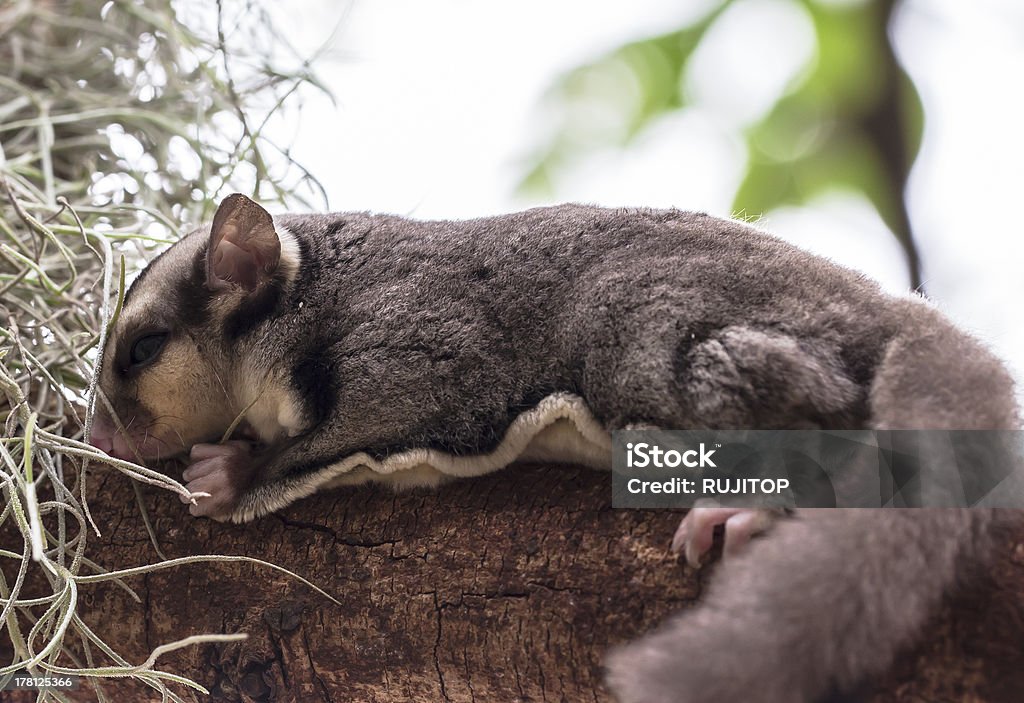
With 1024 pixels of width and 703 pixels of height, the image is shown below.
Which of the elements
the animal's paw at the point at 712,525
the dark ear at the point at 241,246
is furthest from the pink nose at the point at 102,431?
→ the animal's paw at the point at 712,525

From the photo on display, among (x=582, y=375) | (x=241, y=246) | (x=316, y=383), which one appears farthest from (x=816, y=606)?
(x=241, y=246)

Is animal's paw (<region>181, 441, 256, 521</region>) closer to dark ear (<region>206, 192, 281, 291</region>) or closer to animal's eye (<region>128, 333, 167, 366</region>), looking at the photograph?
animal's eye (<region>128, 333, 167, 366</region>)

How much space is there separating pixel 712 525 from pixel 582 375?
49cm

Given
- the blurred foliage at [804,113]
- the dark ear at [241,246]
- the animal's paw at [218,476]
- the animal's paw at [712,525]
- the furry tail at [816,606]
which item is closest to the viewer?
the furry tail at [816,606]

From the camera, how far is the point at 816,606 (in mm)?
1485

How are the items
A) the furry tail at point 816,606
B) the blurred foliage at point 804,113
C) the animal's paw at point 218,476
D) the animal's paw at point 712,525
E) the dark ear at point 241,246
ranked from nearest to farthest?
the furry tail at point 816,606 < the animal's paw at point 712,525 < the animal's paw at point 218,476 < the dark ear at point 241,246 < the blurred foliage at point 804,113

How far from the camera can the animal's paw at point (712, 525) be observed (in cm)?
181

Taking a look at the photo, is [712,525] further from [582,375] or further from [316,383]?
[316,383]

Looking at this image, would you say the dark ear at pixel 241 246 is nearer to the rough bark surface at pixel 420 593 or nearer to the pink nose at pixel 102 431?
the pink nose at pixel 102 431

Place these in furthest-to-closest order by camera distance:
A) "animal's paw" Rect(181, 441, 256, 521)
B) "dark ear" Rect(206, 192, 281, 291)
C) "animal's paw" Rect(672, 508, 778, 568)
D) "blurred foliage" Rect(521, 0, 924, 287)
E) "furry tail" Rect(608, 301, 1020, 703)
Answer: "blurred foliage" Rect(521, 0, 924, 287)
"dark ear" Rect(206, 192, 281, 291)
"animal's paw" Rect(181, 441, 256, 521)
"animal's paw" Rect(672, 508, 778, 568)
"furry tail" Rect(608, 301, 1020, 703)

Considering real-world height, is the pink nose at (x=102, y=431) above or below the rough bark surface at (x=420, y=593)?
above

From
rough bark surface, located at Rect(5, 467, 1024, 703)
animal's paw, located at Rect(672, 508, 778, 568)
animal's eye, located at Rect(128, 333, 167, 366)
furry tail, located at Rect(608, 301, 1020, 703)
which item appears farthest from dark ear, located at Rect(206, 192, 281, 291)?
furry tail, located at Rect(608, 301, 1020, 703)

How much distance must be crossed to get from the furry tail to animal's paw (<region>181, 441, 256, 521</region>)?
3.75 feet

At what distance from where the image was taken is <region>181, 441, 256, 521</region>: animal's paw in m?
2.34
